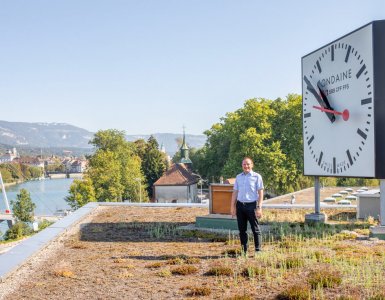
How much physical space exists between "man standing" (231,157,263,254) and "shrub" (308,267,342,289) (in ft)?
6.98

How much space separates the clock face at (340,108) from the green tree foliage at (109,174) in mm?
54091

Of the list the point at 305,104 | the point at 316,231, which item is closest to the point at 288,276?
the point at 316,231

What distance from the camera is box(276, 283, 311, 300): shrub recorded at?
21.5ft

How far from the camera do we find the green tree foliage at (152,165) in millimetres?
87562

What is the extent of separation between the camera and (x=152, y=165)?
88.2 metres

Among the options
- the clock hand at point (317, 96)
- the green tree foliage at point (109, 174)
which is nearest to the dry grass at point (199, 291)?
the clock hand at point (317, 96)

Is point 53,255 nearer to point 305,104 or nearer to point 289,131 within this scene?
point 305,104

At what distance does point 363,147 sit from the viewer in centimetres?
1254

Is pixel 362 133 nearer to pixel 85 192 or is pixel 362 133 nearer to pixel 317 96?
pixel 317 96

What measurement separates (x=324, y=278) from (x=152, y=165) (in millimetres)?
81450

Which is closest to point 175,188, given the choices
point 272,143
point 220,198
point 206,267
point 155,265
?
point 272,143

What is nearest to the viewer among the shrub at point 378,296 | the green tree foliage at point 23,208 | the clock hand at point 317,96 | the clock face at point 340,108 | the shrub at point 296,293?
the shrub at point 378,296

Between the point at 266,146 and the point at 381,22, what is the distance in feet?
127

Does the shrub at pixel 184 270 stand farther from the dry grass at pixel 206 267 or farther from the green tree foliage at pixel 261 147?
the green tree foliage at pixel 261 147
